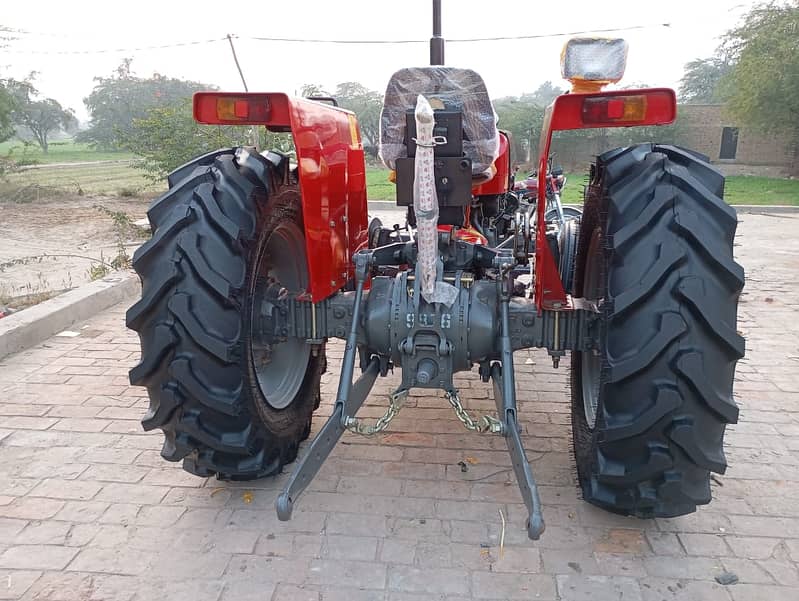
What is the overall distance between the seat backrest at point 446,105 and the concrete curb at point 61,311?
3.54 m

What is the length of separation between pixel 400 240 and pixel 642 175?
1619mm

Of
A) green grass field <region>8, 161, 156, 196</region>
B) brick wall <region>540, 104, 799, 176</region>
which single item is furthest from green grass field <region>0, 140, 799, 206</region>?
brick wall <region>540, 104, 799, 176</region>

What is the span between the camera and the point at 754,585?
2451mm

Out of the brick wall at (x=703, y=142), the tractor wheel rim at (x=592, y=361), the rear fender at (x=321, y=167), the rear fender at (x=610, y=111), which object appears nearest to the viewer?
the rear fender at (x=610, y=111)

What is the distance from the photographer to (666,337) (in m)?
2.32

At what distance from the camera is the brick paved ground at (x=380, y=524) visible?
97.3 inches

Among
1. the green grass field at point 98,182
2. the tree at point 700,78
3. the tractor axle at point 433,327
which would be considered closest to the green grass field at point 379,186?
the green grass field at point 98,182

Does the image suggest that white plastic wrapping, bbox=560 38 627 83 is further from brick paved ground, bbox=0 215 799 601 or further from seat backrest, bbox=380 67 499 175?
brick paved ground, bbox=0 215 799 601

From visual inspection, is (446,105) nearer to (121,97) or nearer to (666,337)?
(666,337)

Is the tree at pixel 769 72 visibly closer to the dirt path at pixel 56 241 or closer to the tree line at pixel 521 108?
the tree line at pixel 521 108

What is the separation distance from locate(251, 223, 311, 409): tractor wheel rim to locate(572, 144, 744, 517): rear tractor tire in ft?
5.03

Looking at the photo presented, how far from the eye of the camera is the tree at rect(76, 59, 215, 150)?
46.5 metres

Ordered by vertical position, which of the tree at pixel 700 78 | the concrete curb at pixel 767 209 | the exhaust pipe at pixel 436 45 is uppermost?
the tree at pixel 700 78

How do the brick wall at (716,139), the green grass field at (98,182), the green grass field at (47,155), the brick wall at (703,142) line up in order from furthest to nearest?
the brick wall at (716,139)
the brick wall at (703,142)
the green grass field at (47,155)
the green grass field at (98,182)
